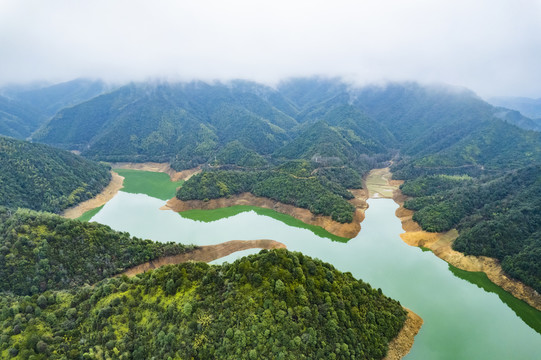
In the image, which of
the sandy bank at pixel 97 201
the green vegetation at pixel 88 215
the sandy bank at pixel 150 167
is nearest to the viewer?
the green vegetation at pixel 88 215

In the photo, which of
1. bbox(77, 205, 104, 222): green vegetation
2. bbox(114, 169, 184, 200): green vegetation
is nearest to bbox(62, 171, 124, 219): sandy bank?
bbox(77, 205, 104, 222): green vegetation

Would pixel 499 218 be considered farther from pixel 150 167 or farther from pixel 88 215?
pixel 150 167

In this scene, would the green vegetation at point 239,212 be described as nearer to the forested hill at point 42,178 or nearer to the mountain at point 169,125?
the forested hill at point 42,178

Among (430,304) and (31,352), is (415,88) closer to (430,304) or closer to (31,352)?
(430,304)

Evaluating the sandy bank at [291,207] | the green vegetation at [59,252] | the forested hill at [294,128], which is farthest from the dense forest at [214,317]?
the forested hill at [294,128]

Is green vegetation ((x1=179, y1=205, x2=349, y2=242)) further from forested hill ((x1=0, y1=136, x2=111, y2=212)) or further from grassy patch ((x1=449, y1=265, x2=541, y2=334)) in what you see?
forested hill ((x1=0, y1=136, x2=111, y2=212))

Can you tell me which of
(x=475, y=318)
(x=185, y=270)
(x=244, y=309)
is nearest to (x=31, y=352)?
(x=185, y=270)

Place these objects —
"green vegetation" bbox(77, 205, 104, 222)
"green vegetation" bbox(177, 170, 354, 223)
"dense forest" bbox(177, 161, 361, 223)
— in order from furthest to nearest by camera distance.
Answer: "green vegetation" bbox(77, 205, 104, 222)
"dense forest" bbox(177, 161, 361, 223)
"green vegetation" bbox(177, 170, 354, 223)
